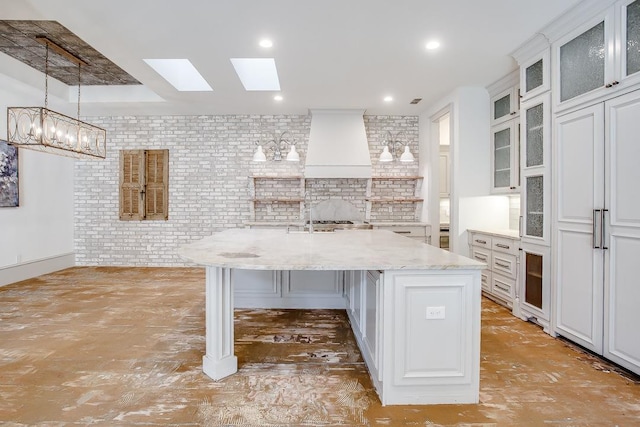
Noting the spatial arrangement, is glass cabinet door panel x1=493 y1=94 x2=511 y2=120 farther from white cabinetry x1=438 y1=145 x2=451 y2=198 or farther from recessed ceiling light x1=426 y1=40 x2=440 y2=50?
white cabinetry x1=438 y1=145 x2=451 y2=198

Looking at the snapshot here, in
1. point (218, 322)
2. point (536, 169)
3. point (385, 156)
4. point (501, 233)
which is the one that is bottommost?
point (218, 322)

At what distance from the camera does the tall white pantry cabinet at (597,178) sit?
96.7 inches

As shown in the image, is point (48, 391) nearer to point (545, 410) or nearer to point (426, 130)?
point (545, 410)

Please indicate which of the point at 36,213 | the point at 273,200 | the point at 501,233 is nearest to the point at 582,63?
the point at 501,233

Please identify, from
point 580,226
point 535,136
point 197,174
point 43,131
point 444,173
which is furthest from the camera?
point 444,173

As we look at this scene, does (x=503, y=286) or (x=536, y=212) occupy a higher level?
(x=536, y=212)

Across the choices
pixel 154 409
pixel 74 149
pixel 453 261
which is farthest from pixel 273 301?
pixel 74 149

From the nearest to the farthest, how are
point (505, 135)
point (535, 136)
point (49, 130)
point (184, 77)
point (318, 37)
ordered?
point (318, 37) → point (535, 136) → point (49, 130) → point (505, 135) → point (184, 77)

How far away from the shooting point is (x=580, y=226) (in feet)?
9.48

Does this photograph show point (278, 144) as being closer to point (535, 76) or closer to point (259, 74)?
point (259, 74)

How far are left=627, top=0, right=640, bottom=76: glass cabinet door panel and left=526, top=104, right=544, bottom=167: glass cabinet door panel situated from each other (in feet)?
3.02

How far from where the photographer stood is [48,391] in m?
2.26

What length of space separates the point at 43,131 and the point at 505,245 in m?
5.03

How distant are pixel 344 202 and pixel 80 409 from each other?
4.89 meters
